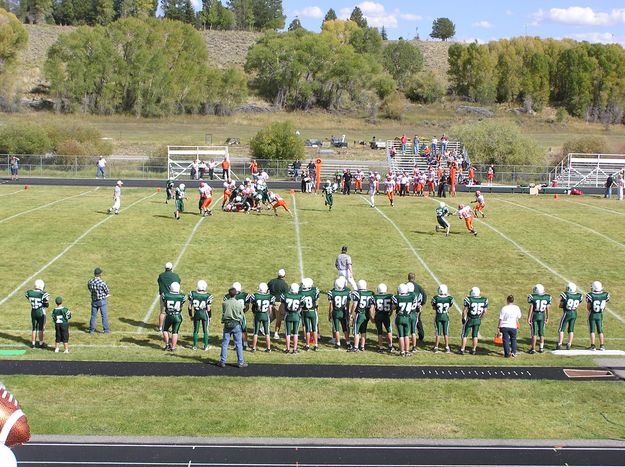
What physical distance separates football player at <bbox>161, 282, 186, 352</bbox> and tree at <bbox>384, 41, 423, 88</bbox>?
104m

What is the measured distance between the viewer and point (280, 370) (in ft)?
52.1

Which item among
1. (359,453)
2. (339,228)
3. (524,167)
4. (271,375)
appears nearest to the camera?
(359,453)

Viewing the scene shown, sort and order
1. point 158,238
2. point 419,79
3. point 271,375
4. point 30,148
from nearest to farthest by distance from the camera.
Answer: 1. point 271,375
2. point 158,238
3. point 30,148
4. point 419,79

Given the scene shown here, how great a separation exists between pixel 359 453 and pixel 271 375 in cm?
374

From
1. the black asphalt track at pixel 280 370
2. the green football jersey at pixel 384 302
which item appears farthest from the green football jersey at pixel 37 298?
the green football jersey at pixel 384 302

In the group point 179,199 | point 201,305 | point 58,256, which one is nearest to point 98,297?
point 201,305

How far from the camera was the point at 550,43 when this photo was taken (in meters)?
114

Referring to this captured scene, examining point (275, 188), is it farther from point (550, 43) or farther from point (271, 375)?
point (550, 43)

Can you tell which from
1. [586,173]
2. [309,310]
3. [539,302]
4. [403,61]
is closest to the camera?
[309,310]

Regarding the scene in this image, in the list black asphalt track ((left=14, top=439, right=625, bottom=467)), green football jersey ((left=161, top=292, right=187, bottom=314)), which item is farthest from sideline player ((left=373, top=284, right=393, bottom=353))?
black asphalt track ((left=14, top=439, right=625, bottom=467))

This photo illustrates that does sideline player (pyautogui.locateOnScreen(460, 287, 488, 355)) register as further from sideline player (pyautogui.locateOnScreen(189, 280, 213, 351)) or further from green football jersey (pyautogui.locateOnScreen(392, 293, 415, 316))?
sideline player (pyautogui.locateOnScreen(189, 280, 213, 351))

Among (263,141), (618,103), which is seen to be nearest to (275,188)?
(263,141)

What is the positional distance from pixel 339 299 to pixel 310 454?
5338mm

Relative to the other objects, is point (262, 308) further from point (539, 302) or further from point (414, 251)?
point (414, 251)
